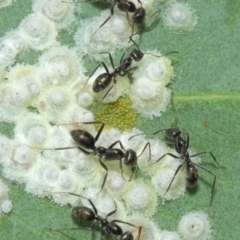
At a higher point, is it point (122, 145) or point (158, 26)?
point (158, 26)

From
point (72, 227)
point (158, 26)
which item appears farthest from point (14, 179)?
point (158, 26)

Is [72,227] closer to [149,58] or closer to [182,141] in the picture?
[182,141]

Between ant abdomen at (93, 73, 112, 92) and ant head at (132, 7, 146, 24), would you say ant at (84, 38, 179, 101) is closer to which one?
ant abdomen at (93, 73, 112, 92)

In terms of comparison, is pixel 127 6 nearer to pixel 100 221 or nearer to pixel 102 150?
pixel 102 150

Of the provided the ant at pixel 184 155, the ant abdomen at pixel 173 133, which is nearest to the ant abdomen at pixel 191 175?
the ant at pixel 184 155

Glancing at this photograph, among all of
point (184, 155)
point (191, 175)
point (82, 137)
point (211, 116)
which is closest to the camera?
point (82, 137)

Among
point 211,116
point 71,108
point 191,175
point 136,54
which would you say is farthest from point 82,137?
point 211,116
